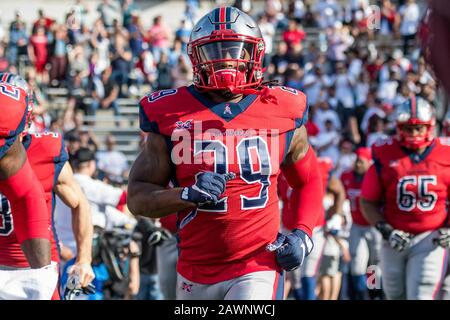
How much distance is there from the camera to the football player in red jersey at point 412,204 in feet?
22.3

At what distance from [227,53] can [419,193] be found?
122 inches

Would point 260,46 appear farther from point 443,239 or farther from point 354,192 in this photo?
point 354,192

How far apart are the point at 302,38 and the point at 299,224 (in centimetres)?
1397

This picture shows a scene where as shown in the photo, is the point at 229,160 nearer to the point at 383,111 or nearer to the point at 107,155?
the point at 107,155

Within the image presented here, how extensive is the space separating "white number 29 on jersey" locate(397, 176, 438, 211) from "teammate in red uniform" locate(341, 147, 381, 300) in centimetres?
265

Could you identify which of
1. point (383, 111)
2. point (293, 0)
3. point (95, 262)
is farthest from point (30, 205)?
point (293, 0)

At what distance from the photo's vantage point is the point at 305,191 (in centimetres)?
457

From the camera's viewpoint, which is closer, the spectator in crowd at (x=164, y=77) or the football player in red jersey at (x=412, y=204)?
the football player in red jersey at (x=412, y=204)

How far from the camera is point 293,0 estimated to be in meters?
19.7

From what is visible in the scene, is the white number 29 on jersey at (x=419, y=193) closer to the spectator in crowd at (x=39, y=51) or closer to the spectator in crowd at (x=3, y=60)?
the spectator in crowd at (x=3, y=60)

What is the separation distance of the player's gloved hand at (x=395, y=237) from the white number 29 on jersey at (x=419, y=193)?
0.65ft

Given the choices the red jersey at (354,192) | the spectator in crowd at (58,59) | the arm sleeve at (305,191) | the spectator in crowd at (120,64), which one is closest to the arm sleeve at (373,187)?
the arm sleeve at (305,191)

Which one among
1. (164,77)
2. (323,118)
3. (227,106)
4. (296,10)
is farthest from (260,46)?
(296,10)
